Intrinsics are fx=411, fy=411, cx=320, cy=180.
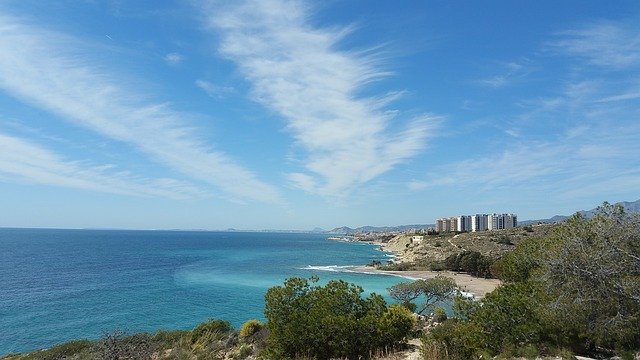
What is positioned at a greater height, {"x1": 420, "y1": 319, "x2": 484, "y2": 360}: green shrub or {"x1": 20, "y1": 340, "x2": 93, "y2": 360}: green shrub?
{"x1": 420, "y1": 319, "x2": 484, "y2": 360}: green shrub

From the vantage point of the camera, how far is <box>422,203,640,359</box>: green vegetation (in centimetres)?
938

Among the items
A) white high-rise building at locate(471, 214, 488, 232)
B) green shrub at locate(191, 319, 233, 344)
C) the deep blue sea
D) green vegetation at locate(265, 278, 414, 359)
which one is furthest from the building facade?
green vegetation at locate(265, 278, 414, 359)

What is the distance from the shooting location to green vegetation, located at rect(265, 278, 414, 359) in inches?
576

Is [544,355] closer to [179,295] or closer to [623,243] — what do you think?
[623,243]

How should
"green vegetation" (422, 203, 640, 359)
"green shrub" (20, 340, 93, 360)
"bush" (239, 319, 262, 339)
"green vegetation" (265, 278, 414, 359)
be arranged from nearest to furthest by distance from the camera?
"green vegetation" (422, 203, 640, 359) < "green vegetation" (265, 278, 414, 359) < "green shrub" (20, 340, 93, 360) < "bush" (239, 319, 262, 339)

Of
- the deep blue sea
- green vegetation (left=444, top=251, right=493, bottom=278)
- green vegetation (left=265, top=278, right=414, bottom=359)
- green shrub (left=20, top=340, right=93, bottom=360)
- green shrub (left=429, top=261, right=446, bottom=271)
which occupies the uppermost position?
green vegetation (left=265, top=278, right=414, bottom=359)

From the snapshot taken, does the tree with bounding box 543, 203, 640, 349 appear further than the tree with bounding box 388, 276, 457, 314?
No

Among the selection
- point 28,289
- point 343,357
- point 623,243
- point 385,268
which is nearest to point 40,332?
point 28,289

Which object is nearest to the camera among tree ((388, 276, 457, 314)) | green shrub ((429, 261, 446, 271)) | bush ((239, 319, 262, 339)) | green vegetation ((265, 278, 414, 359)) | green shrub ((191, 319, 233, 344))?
green vegetation ((265, 278, 414, 359))

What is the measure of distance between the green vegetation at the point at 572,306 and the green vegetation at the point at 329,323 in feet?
6.62

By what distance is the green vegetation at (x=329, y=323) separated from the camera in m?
14.6

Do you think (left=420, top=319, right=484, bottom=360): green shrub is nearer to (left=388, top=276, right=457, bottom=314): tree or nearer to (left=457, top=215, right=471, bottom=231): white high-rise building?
(left=388, top=276, right=457, bottom=314): tree

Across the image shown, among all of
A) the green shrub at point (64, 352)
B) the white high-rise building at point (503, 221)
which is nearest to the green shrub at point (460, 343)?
the green shrub at point (64, 352)

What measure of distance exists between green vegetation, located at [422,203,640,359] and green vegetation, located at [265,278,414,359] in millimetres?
2017
